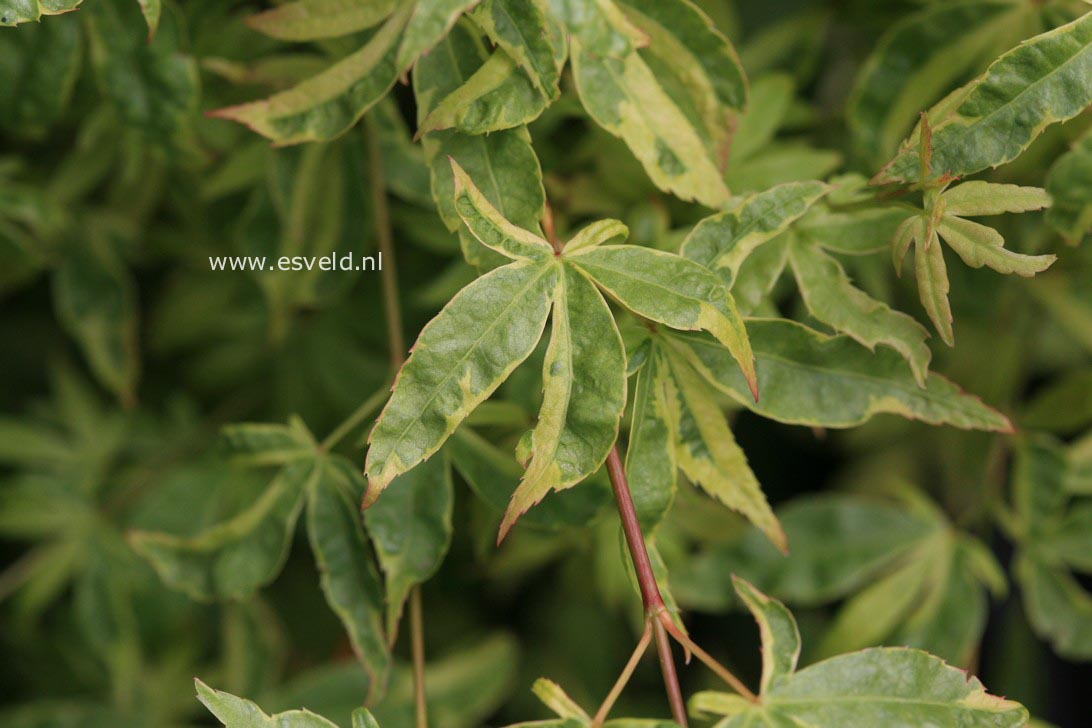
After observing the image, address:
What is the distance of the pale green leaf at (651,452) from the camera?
0.69m

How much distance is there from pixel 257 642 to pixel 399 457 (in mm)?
741

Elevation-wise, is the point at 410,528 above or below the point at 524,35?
below

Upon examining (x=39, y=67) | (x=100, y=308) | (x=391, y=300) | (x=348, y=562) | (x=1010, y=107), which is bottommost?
(x=100, y=308)

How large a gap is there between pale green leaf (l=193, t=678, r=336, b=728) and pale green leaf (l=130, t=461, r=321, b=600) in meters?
0.23

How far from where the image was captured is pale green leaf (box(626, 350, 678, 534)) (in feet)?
2.27

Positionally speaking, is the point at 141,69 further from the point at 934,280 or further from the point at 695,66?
the point at 934,280

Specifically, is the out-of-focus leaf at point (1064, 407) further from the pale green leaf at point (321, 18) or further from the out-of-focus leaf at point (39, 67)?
the out-of-focus leaf at point (39, 67)

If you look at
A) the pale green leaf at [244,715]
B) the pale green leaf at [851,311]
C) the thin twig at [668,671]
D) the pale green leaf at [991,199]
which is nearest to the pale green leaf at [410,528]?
the pale green leaf at [244,715]

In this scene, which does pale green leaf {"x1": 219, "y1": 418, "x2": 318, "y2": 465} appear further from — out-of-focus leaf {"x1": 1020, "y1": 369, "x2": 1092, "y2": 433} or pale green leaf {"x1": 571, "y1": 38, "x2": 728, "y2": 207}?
out-of-focus leaf {"x1": 1020, "y1": 369, "x2": 1092, "y2": 433}

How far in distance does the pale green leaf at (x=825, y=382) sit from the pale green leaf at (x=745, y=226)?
58mm

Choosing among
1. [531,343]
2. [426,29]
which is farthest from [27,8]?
[531,343]

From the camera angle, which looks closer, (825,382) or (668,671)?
(668,671)

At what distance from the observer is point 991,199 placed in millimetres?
621

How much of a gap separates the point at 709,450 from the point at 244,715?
0.38m
